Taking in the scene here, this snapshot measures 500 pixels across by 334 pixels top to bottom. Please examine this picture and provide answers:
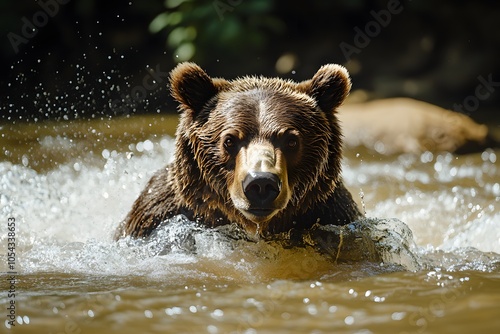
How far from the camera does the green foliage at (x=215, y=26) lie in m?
10.8

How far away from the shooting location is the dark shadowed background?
10.9 metres

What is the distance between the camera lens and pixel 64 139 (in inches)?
321

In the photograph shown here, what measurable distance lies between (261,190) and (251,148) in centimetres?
33

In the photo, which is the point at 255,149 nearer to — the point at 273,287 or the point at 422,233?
the point at 273,287

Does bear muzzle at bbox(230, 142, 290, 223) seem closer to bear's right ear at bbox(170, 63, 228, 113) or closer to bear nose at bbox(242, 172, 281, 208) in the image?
bear nose at bbox(242, 172, 281, 208)

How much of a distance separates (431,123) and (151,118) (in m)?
3.71

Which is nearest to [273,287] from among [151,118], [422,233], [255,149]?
[255,149]
